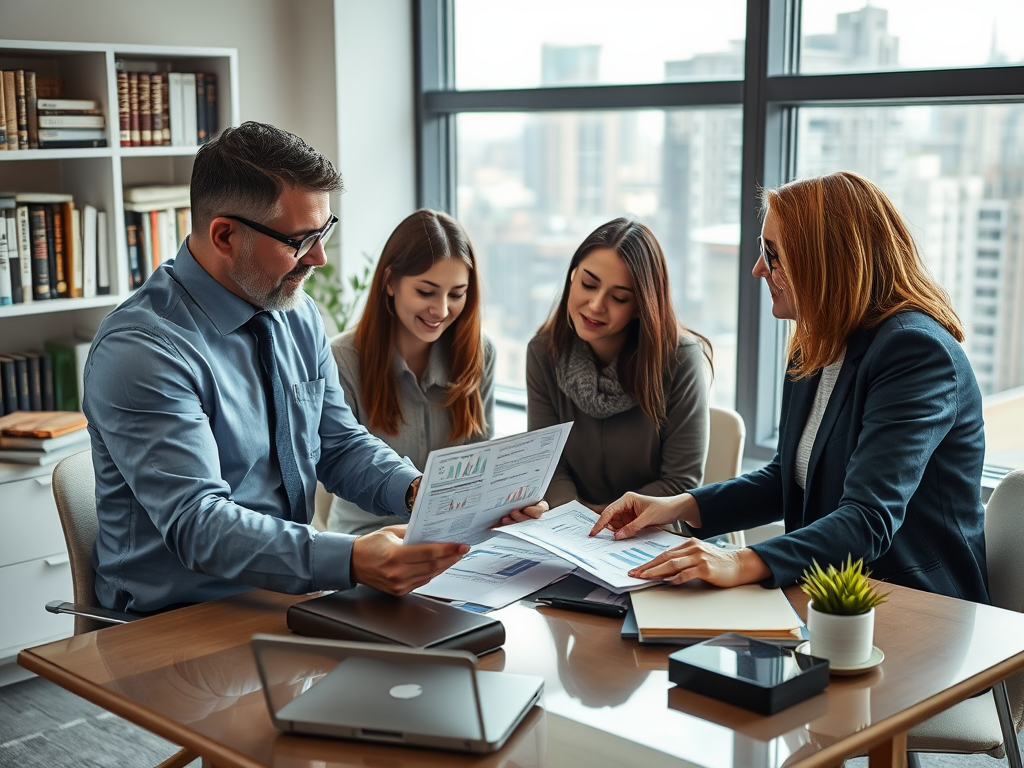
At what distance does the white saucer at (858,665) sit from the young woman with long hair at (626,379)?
112 cm

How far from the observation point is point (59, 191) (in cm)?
364

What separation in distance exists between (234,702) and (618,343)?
1.59m

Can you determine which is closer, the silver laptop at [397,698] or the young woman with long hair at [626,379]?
the silver laptop at [397,698]

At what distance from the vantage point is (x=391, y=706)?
50.3 inches

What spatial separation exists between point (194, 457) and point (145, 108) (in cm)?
216

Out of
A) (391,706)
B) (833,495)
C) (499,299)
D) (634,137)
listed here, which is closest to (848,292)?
(833,495)

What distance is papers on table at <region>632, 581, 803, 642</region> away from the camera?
5.03ft

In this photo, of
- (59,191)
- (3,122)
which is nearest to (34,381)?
(59,191)

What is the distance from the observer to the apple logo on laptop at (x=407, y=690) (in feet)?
4.21

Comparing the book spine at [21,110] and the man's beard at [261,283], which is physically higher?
the book spine at [21,110]

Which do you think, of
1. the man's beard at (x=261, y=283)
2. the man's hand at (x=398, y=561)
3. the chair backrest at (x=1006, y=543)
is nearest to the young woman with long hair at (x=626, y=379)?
the chair backrest at (x=1006, y=543)

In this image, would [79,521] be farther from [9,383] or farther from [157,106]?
[157,106]

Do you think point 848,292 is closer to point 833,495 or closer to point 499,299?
point 833,495

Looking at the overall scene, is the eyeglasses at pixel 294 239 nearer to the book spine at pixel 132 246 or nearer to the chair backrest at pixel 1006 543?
the chair backrest at pixel 1006 543
